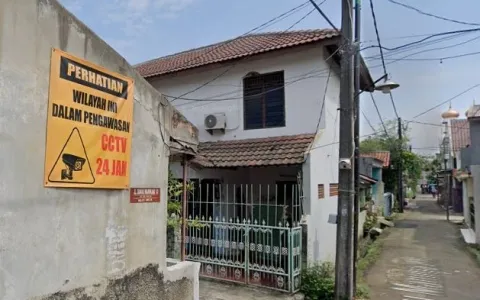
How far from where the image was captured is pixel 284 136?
962 centimetres

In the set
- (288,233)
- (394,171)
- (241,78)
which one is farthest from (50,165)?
(394,171)

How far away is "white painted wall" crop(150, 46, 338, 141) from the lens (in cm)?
932

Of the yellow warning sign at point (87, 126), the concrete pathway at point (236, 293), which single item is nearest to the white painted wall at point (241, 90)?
the concrete pathway at point (236, 293)

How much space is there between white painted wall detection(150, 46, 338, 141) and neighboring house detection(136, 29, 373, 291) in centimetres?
3

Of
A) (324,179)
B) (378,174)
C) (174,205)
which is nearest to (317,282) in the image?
(324,179)

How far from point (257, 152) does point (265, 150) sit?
8.5 inches

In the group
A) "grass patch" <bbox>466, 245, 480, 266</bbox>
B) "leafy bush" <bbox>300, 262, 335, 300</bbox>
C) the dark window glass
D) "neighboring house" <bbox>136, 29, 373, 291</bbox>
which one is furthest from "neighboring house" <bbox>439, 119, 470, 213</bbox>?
"leafy bush" <bbox>300, 262, 335, 300</bbox>

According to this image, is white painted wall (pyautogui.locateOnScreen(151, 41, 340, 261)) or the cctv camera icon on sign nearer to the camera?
the cctv camera icon on sign

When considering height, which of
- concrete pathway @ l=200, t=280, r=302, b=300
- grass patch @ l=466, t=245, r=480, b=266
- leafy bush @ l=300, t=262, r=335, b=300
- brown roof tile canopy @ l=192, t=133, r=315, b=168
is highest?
brown roof tile canopy @ l=192, t=133, r=315, b=168

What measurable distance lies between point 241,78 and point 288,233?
500 cm

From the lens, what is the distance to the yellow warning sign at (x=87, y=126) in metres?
3.28

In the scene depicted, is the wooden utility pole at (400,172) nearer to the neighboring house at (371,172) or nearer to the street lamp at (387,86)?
the neighboring house at (371,172)

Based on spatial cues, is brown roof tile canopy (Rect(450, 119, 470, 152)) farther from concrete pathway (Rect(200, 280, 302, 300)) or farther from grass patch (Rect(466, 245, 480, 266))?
concrete pathway (Rect(200, 280, 302, 300))

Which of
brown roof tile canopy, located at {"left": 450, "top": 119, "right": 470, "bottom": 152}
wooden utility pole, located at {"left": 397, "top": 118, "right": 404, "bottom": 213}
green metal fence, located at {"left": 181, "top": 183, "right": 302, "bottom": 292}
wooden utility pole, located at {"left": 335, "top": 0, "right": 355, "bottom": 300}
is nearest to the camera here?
wooden utility pole, located at {"left": 335, "top": 0, "right": 355, "bottom": 300}
